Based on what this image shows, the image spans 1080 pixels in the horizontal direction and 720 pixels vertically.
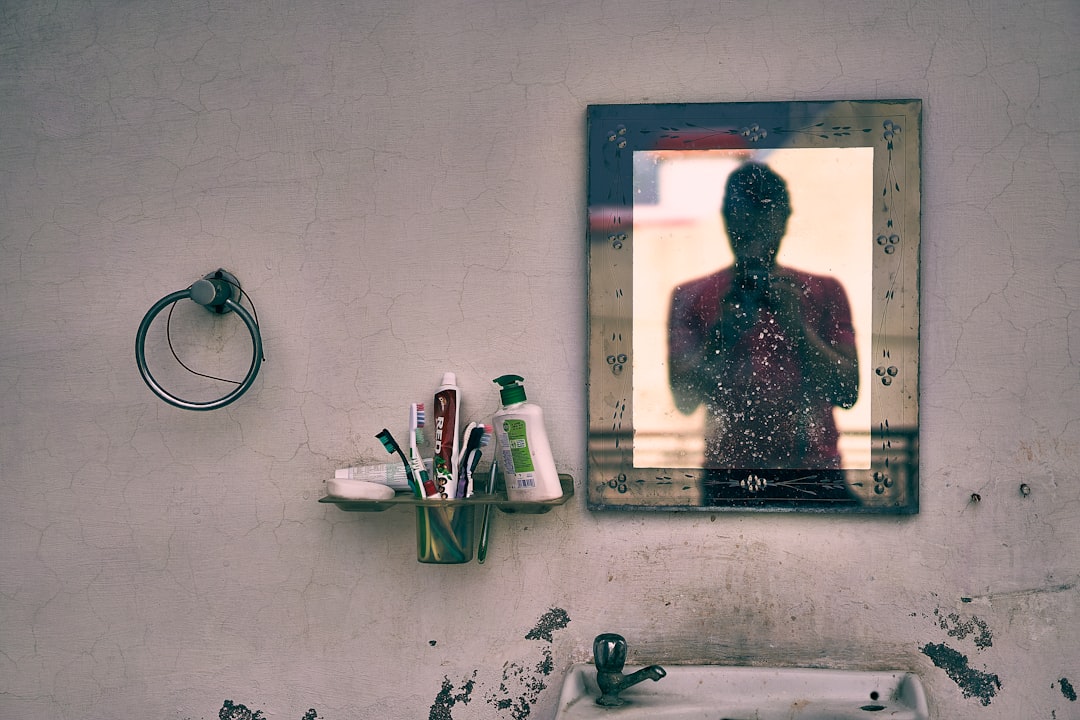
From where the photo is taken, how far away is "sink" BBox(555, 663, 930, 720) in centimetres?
123

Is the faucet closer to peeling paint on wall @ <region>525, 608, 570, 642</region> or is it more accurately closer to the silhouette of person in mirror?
peeling paint on wall @ <region>525, 608, 570, 642</region>

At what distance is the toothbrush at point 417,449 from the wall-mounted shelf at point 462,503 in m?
0.03

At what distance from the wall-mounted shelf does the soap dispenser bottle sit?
0.04ft

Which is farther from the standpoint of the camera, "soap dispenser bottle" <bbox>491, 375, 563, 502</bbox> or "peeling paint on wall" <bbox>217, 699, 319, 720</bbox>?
"peeling paint on wall" <bbox>217, 699, 319, 720</bbox>

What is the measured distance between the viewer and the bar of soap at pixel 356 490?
120cm

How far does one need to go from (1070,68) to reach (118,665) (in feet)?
6.44

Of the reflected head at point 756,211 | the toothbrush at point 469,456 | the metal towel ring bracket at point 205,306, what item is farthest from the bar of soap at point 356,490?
the reflected head at point 756,211

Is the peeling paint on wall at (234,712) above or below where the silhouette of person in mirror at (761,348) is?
below

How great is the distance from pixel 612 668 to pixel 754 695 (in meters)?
0.26

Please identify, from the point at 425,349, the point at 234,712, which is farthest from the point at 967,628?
the point at 234,712

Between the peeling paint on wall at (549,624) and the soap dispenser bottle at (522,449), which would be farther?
the peeling paint on wall at (549,624)

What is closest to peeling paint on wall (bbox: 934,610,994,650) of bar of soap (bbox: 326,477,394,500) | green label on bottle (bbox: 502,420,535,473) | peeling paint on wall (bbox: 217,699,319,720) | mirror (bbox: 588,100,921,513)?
mirror (bbox: 588,100,921,513)

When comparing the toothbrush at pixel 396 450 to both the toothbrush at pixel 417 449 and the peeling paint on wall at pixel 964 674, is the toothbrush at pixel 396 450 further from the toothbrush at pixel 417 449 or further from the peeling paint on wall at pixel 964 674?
the peeling paint on wall at pixel 964 674

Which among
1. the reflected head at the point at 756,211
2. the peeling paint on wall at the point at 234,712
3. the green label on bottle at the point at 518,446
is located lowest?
the peeling paint on wall at the point at 234,712
